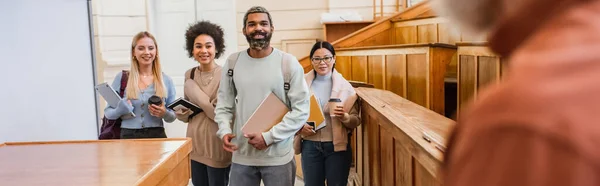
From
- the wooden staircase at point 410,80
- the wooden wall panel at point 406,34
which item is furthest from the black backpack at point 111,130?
the wooden wall panel at point 406,34

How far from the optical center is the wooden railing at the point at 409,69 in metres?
3.53

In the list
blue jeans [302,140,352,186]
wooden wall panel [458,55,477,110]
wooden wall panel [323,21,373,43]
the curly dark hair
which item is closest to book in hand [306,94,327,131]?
blue jeans [302,140,352,186]

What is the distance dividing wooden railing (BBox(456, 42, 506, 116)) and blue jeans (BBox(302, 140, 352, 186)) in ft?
2.24

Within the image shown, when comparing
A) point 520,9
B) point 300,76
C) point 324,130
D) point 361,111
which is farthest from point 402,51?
point 520,9

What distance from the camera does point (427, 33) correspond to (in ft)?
16.2

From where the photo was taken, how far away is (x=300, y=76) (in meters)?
2.37

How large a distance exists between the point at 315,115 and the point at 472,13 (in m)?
2.25

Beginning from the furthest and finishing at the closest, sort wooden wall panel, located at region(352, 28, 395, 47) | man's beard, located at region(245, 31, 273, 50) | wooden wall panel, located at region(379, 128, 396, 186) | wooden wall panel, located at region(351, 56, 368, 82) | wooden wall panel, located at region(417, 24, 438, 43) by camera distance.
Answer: wooden wall panel, located at region(352, 28, 395, 47)
wooden wall panel, located at region(417, 24, 438, 43)
wooden wall panel, located at region(351, 56, 368, 82)
man's beard, located at region(245, 31, 273, 50)
wooden wall panel, located at region(379, 128, 396, 186)

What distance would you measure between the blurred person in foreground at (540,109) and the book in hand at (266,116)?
6.30 ft

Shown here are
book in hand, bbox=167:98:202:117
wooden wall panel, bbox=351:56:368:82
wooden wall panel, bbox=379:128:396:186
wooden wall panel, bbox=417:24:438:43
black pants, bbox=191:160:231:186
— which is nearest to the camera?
wooden wall panel, bbox=379:128:396:186

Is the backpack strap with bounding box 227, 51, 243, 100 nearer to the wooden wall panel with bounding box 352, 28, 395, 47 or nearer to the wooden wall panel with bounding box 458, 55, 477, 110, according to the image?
the wooden wall panel with bounding box 458, 55, 477, 110

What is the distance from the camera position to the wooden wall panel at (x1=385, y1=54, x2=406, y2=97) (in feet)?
12.8

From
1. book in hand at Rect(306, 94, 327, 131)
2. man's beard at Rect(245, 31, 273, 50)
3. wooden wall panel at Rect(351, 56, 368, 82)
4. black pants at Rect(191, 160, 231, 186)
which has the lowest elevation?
black pants at Rect(191, 160, 231, 186)

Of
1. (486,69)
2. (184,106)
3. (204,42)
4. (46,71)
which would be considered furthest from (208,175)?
(486,69)
